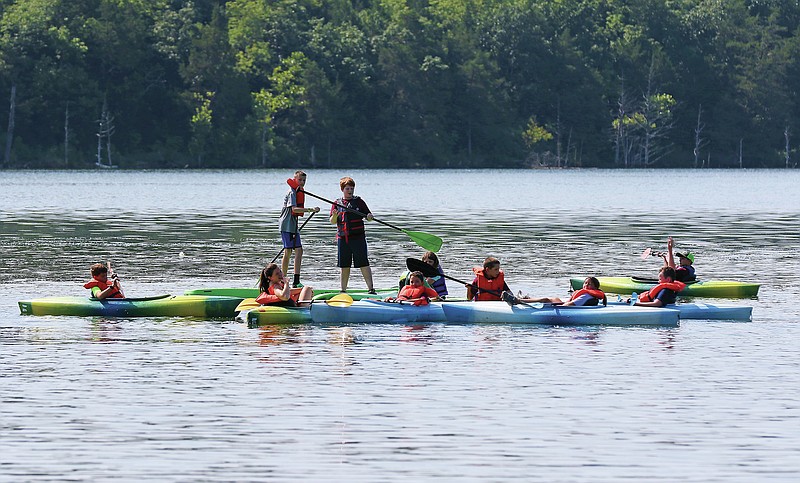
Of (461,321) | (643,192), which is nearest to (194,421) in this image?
(461,321)

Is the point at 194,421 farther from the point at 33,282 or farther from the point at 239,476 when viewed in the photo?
the point at 33,282

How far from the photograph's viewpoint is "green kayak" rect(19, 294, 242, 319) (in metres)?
24.9

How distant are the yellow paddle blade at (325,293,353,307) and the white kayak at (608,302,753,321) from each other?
12.9 feet

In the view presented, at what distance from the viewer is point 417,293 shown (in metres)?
24.5

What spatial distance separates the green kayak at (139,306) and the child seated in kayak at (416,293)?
2.66 m

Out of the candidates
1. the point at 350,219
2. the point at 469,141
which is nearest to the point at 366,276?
the point at 350,219

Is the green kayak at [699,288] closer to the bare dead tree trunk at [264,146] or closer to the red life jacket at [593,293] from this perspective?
the red life jacket at [593,293]

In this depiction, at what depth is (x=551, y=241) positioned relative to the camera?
44875mm

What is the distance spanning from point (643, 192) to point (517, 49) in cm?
7094

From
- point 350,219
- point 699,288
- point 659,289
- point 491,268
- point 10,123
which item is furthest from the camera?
point 10,123

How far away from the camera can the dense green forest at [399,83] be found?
136 metres

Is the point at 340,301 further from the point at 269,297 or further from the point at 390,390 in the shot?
the point at 390,390

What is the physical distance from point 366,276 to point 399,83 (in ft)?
414

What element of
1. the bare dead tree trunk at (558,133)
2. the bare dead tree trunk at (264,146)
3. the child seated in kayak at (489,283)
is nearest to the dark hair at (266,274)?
the child seated in kayak at (489,283)
